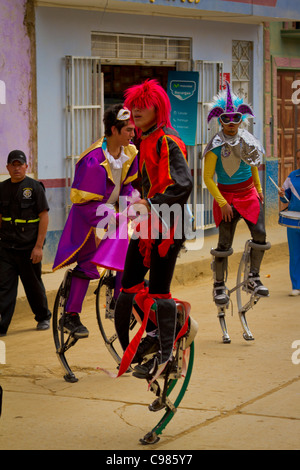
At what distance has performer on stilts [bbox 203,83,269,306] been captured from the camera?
8.42 metres

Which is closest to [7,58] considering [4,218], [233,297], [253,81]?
[4,218]

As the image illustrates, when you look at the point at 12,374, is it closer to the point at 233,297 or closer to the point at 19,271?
the point at 19,271

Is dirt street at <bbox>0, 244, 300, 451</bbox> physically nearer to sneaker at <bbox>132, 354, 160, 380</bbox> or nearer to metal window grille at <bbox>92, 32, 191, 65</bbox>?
sneaker at <bbox>132, 354, 160, 380</bbox>

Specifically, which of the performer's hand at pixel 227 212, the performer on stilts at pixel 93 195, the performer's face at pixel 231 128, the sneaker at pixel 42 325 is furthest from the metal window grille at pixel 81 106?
the performer on stilts at pixel 93 195

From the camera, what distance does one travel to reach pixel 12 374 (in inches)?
293

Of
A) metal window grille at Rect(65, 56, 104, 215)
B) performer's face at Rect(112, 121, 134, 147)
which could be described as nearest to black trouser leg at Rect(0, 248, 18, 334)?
performer's face at Rect(112, 121, 134, 147)

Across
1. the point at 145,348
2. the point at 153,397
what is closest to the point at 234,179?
the point at 153,397

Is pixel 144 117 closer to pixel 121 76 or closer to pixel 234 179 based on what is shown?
pixel 234 179

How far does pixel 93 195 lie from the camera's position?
23.4ft

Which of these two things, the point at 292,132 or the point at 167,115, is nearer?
the point at 167,115

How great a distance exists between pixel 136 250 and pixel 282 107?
12170 millimetres

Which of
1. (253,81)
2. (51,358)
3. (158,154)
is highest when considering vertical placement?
(253,81)

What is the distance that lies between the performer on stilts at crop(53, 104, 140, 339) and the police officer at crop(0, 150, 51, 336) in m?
2.05

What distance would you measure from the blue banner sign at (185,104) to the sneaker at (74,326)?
288 inches
